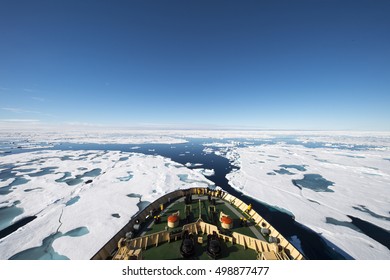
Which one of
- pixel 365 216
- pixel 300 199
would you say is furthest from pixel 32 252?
pixel 365 216

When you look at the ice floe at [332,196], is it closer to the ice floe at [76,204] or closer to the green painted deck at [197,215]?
the green painted deck at [197,215]

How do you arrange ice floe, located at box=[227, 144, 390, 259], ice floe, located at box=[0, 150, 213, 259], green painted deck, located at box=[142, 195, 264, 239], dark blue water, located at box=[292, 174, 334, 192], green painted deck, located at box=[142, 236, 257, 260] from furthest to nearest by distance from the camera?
dark blue water, located at box=[292, 174, 334, 192] → ice floe, located at box=[227, 144, 390, 259] → ice floe, located at box=[0, 150, 213, 259] → green painted deck, located at box=[142, 195, 264, 239] → green painted deck, located at box=[142, 236, 257, 260]

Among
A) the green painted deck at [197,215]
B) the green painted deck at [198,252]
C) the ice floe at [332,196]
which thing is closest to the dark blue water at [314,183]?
the ice floe at [332,196]

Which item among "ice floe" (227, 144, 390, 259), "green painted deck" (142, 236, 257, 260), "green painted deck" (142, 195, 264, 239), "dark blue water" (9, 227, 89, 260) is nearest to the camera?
"green painted deck" (142, 236, 257, 260)

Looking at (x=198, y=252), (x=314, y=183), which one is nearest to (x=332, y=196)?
(x=314, y=183)

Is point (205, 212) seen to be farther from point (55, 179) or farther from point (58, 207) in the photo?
point (55, 179)

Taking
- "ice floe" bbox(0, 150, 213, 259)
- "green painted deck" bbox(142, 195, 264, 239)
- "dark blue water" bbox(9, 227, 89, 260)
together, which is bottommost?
"dark blue water" bbox(9, 227, 89, 260)

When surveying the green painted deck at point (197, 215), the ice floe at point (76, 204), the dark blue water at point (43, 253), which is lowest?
the dark blue water at point (43, 253)

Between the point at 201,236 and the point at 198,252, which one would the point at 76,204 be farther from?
the point at 198,252

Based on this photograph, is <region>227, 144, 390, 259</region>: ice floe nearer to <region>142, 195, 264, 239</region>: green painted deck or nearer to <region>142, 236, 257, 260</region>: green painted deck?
<region>142, 195, 264, 239</region>: green painted deck

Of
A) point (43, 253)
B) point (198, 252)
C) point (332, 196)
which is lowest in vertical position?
point (43, 253)

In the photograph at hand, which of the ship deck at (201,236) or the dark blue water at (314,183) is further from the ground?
the ship deck at (201,236)

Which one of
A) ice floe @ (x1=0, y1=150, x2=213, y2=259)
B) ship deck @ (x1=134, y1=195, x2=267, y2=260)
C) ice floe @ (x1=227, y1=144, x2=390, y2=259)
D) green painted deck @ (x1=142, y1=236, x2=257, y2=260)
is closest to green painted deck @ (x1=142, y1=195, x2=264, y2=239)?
ship deck @ (x1=134, y1=195, x2=267, y2=260)

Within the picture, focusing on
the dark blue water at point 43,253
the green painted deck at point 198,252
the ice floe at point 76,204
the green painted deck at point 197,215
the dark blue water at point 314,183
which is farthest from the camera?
the dark blue water at point 314,183
